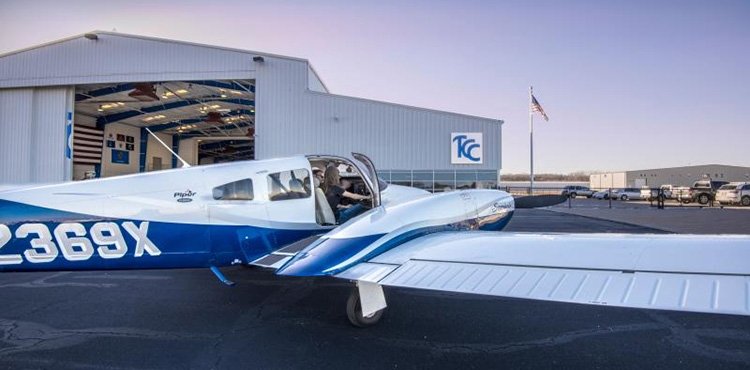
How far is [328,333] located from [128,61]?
2008cm

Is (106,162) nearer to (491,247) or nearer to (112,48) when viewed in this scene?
(112,48)

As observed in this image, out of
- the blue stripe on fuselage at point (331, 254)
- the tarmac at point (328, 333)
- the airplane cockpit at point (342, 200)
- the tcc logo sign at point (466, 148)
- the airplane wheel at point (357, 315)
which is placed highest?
the tcc logo sign at point (466, 148)

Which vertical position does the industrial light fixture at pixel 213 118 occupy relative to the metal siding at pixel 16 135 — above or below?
above

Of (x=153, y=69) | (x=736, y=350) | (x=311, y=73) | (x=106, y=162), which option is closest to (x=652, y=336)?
(x=736, y=350)

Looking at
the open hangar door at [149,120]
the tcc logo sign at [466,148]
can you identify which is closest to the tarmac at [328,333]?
the tcc logo sign at [466,148]

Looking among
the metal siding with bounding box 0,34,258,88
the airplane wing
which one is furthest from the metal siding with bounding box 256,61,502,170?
the airplane wing

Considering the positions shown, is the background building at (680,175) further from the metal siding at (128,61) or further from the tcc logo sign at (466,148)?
the metal siding at (128,61)

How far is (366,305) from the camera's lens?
4621 mm

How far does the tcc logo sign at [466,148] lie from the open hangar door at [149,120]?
33.8 feet

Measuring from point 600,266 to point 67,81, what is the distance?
953 inches

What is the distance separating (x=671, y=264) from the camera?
3.01m

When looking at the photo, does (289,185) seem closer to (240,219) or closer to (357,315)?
(240,219)

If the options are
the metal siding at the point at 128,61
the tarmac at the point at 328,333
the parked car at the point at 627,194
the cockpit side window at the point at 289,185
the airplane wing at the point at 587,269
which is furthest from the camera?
the parked car at the point at 627,194

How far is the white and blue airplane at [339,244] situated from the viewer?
115 inches
